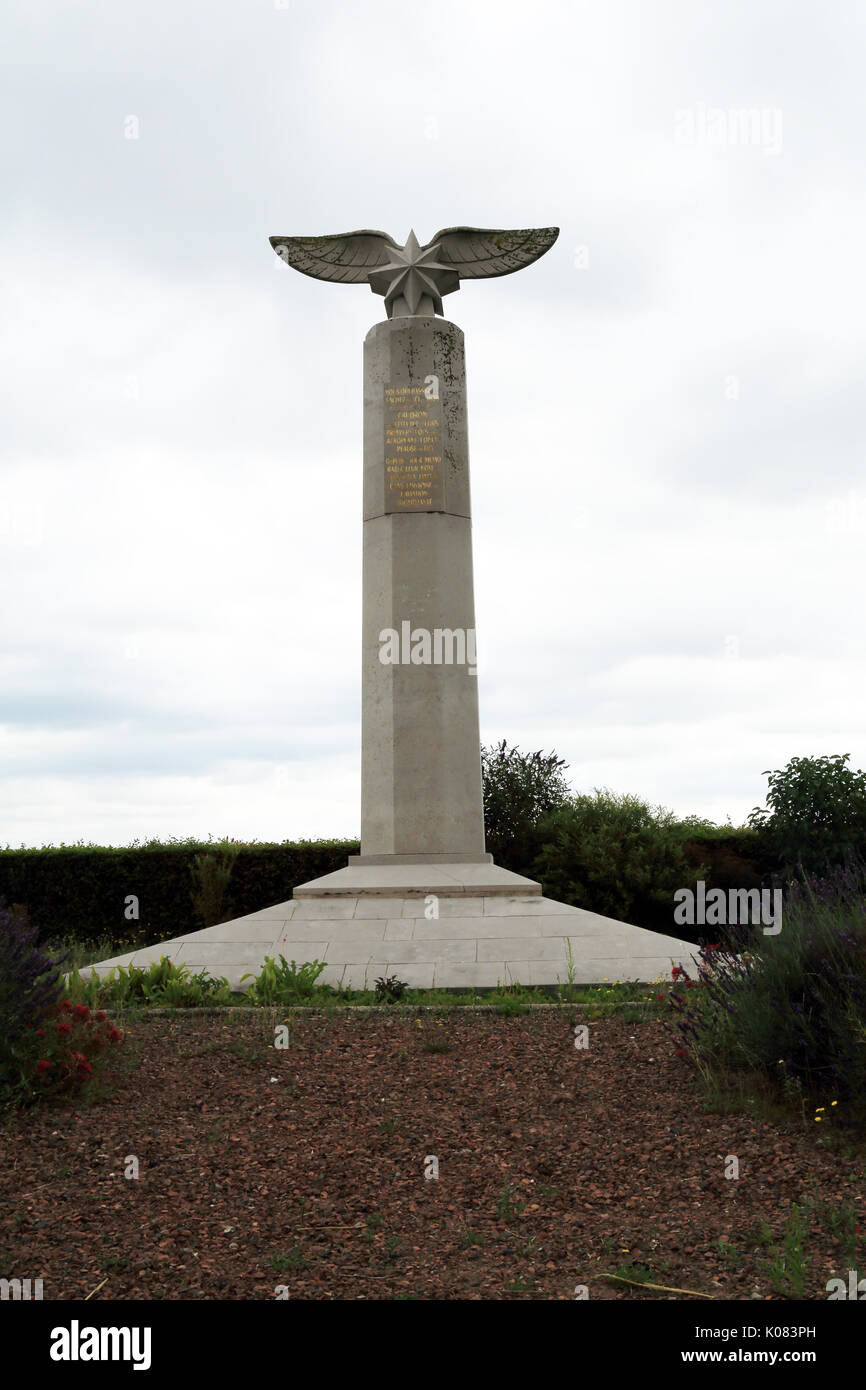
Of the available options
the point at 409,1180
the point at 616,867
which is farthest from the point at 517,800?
the point at 409,1180

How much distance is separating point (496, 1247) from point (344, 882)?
7.47m

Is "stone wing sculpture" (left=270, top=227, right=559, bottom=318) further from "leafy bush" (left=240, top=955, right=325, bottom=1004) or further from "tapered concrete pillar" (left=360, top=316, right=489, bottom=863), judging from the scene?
"leafy bush" (left=240, top=955, right=325, bottom=1004)

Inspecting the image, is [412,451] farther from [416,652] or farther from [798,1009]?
[798,1009]

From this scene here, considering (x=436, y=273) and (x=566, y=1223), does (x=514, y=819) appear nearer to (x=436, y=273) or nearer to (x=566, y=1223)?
(x=436, y=273)

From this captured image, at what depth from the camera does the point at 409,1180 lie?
5.04 meters

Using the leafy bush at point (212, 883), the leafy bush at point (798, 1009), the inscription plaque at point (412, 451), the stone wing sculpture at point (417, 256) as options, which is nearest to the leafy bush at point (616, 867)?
the leafy bush at point (212, 883)

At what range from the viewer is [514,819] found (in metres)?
16.5

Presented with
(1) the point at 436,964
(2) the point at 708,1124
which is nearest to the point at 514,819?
(1) the point at 436,964

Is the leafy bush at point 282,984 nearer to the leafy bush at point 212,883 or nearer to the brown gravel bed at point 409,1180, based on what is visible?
the brown gravel bed at point 409,1180

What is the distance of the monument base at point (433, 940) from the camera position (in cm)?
945

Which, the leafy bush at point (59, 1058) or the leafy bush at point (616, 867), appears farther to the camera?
the leafy bush at point (616, 867)

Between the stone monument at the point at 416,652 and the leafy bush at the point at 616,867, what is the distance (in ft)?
6.41

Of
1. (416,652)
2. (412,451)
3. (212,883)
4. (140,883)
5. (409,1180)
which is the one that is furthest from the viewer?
(140,883)

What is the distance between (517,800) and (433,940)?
6.60 meters
